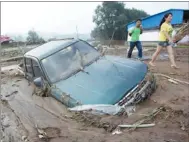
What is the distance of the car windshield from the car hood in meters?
0.19

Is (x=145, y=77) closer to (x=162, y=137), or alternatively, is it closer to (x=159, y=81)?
(x=159, y=81)

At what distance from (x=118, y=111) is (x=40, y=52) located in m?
2.81

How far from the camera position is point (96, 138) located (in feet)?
11.9

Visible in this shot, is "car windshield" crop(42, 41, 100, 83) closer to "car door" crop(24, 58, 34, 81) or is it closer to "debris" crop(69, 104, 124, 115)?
"car door" crop(24, 58, 34, 81)

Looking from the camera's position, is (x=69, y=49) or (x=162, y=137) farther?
(x=69, y=49)

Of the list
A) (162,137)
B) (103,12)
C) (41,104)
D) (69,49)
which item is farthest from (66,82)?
(103,12)

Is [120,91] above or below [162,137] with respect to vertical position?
above

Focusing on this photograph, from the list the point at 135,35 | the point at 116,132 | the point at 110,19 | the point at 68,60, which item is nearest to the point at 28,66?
the point at 68,60

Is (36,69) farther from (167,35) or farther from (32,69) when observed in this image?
(167,35)

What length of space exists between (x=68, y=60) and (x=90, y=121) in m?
1.97

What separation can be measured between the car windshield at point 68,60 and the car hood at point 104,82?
7.3 inches

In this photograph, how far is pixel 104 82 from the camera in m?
4.85

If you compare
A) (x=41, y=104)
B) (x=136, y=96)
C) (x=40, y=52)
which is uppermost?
(x=40, y=52)

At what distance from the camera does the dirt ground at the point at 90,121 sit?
11.8ft
